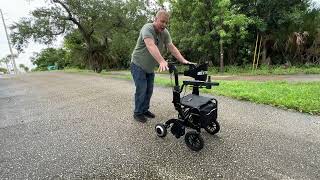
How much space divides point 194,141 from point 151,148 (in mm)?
545

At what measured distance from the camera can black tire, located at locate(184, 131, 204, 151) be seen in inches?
123

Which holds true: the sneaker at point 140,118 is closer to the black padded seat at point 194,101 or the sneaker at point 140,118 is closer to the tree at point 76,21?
the black padded seat at point 194,101

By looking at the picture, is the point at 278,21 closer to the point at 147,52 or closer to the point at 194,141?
the point at 147,52

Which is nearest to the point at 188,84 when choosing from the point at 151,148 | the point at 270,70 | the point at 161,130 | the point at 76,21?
the point at 161,130

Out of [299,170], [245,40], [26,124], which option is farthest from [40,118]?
[245,40]

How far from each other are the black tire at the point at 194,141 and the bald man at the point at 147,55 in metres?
1.00

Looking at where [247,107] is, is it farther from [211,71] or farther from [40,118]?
[211,71]

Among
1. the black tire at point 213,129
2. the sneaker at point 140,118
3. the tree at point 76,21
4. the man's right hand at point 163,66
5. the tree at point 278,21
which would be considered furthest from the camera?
the tree at point 76,21

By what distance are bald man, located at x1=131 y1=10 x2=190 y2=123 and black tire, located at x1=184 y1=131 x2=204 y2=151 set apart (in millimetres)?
996

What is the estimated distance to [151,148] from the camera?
3324 millimetres

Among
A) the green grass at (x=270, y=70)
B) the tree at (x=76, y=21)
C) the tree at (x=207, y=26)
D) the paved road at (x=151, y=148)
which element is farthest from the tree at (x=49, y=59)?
the paved road at (x=151, y=148)

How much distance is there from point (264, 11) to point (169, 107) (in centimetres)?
1232

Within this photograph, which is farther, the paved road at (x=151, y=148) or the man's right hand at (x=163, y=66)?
the man's right hand at (x=163, y=66)

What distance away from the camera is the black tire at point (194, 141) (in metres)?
3.12
